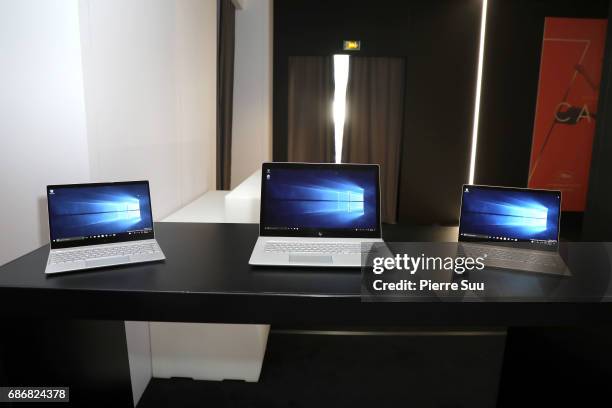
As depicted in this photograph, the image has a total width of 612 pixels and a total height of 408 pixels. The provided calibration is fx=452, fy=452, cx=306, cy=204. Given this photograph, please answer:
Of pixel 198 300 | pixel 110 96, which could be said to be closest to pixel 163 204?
pixel 110 96

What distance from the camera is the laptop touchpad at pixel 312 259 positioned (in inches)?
47.3

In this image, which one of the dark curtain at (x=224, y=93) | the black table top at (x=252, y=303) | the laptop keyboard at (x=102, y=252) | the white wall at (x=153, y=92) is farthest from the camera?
the dark curtain at (x=224, y=93)

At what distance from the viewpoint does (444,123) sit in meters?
4.87

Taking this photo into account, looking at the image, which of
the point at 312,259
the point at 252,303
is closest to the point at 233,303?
the point at 252,303

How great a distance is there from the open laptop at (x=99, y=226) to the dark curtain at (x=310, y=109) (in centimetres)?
368

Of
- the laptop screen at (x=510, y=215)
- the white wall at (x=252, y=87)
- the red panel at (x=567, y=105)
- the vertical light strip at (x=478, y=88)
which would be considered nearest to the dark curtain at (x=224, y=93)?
the white wall at (x=252, y=87)

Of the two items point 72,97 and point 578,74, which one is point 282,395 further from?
point 578,74

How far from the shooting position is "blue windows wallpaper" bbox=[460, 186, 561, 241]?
4.15ft

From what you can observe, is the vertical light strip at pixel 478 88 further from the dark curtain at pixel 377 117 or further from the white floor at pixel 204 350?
the white floor at pixel 204 350

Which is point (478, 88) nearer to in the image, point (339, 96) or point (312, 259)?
point (339, 96)

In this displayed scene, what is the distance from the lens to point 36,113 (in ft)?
4.68

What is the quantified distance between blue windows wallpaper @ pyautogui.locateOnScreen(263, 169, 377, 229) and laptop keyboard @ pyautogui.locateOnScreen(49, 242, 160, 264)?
1.14ft

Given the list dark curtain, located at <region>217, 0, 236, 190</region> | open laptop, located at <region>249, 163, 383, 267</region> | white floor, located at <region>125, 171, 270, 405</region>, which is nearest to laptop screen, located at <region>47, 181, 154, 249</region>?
open laptop, located at <region>249, 163, 383, 267</region>

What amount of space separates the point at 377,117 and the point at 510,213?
12.2 feet
